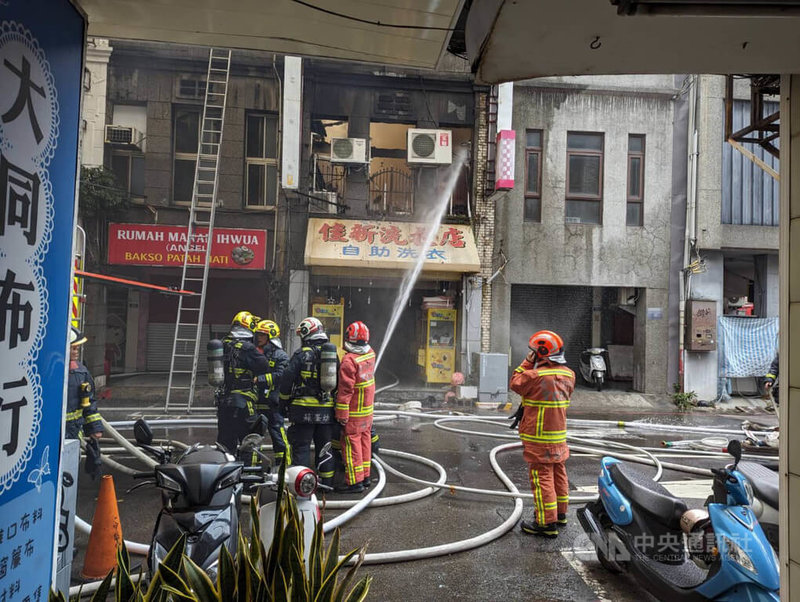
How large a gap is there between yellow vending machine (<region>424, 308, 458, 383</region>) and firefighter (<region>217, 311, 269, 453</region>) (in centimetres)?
852

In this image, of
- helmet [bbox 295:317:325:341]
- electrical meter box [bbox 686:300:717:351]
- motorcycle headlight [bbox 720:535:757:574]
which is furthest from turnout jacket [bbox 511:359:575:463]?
electrical meter box [bbox 686:300:717:351]

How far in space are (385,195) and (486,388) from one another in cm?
662

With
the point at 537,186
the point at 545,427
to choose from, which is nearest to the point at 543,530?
the point at 545,427

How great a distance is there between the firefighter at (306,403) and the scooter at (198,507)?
267cm

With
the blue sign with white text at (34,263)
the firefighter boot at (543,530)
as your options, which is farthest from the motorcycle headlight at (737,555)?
the blue sign with white text at (34,263)

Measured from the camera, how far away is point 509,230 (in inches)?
595

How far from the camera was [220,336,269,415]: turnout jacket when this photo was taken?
6.52 metres

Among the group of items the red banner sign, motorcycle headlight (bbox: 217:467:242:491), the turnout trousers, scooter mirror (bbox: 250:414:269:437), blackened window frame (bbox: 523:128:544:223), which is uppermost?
blackened window frame (bbox: 523:128:544:223)

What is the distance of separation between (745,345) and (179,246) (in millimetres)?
14931

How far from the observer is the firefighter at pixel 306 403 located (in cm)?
614

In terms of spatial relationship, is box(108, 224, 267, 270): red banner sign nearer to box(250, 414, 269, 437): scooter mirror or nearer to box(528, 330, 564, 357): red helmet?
box(250, 414, 269, 437): scooter mirror

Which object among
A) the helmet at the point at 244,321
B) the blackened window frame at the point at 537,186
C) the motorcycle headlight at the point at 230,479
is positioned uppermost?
the blackened window frame at the point at 537,186

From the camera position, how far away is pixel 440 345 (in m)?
14.9

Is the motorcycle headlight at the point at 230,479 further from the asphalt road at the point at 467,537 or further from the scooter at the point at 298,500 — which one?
the asphalt road at the point at 467,537
